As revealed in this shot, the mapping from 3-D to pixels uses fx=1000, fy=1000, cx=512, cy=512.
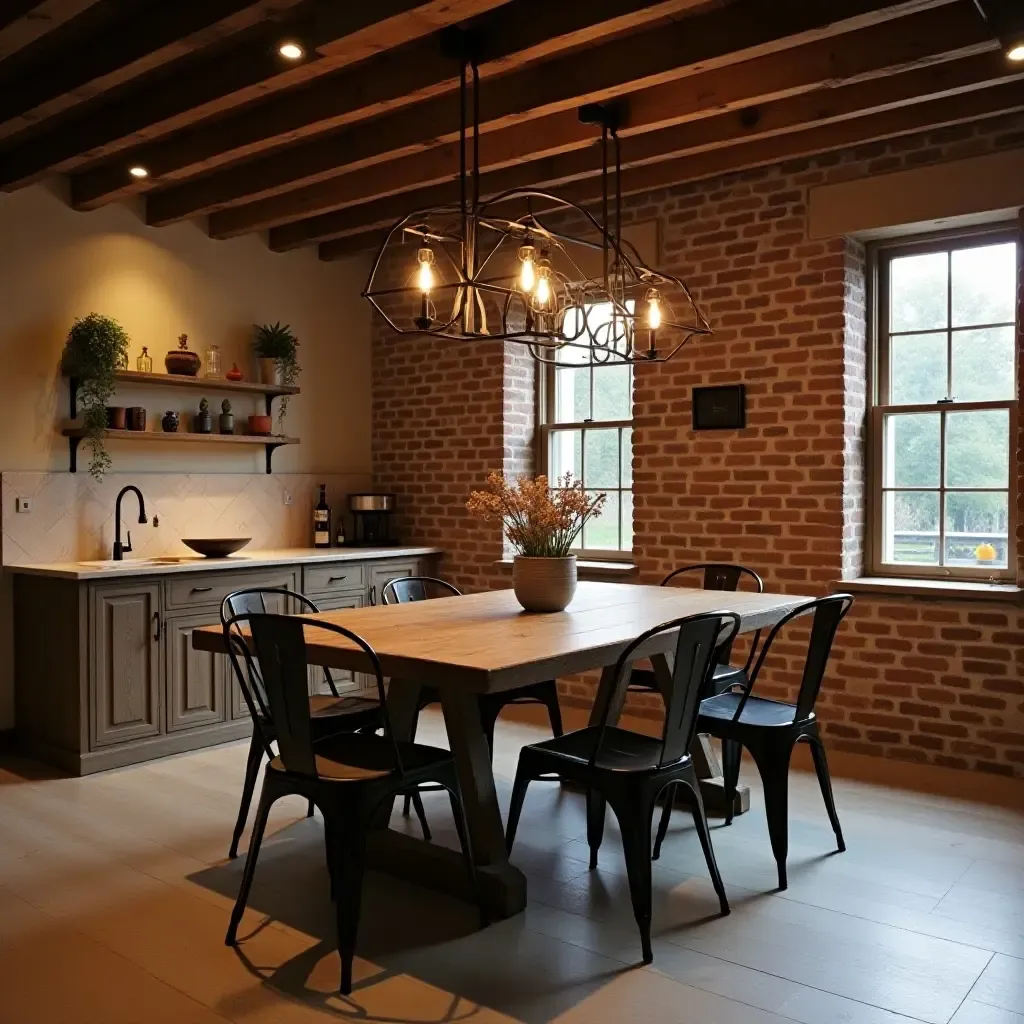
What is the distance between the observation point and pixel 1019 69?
11.6 ft

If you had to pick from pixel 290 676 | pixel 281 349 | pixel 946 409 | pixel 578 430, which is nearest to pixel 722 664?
pixel 946 409

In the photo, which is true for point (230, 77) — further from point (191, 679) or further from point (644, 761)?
point (644, 761)

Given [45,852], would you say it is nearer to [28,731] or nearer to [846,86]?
[28,731]

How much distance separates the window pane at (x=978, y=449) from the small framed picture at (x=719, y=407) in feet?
3.10

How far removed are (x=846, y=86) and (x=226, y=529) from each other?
3819 mm

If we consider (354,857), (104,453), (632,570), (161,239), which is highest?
(161,239)

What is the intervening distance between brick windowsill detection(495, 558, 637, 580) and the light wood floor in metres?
1.70

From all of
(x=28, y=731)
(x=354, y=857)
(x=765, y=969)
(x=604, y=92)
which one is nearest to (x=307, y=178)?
(x=604, y=92)

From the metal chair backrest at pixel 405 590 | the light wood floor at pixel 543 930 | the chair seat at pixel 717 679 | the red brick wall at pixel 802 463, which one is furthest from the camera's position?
the red brick wall at pixel 802 463

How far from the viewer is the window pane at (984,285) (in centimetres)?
444

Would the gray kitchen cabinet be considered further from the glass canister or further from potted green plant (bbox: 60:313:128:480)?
the glass canister

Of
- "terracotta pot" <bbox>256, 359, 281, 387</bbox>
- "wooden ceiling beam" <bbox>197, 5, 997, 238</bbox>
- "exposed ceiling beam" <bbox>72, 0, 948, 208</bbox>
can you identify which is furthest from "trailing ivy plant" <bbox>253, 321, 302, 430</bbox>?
"exposed ceiling beam" <bbox>72, 0, 948, 208</bbox>

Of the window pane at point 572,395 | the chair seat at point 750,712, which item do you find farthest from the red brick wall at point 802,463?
the chair seat at point 750,712

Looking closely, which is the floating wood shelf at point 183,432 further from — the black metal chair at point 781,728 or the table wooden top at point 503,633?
the black metal chair at point 781,728
